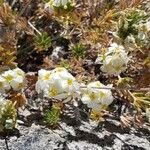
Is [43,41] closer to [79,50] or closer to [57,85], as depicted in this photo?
[79,50]

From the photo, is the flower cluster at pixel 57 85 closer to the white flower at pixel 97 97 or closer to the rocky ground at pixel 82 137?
the white flower at pixel 97 97

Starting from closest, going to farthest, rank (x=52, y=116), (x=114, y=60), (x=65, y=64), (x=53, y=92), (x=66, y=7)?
(x=53, y=92), (x=52, y=116), (x=114, y=60), (x=65, y=64), (x=66, y=7)

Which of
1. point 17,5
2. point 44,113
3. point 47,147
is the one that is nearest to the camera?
point 47,147

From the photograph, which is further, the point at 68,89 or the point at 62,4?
the point at 62,4

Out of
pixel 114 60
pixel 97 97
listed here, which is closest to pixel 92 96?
pixel 97 97

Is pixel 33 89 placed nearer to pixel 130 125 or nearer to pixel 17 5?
pixel 130 125

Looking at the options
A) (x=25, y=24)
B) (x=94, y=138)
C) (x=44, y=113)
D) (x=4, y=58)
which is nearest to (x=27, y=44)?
(x=25, y=24)
